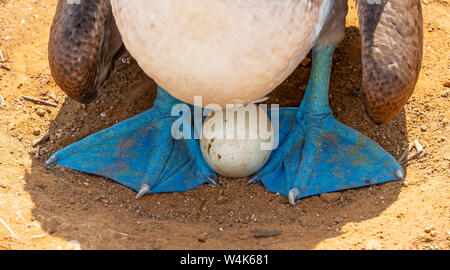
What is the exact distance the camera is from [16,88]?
471cm

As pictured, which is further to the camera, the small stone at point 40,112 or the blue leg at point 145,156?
the small stone at point 40,112

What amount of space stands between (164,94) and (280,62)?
52.4 inches

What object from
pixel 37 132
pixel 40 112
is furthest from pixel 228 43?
pixel 40 112

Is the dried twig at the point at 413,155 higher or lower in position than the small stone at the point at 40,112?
higher

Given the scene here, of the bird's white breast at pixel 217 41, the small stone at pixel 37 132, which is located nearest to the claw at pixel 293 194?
the bird's white breast at pixel 217 41

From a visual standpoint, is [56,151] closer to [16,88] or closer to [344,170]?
[16,88]

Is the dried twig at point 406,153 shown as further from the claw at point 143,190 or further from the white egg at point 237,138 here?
the claw at point 143,190

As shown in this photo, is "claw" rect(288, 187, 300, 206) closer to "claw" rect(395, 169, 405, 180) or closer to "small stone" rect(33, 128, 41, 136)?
"claw" rect(395, 169, 405, 180)

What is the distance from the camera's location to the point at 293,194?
373 centimetres

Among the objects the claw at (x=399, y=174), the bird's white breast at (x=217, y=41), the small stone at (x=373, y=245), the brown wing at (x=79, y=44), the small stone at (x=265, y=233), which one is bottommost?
the small stone at (x=265, y=233)

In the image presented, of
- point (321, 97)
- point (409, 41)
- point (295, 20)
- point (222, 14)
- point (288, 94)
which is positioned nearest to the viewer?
point (222, 14)

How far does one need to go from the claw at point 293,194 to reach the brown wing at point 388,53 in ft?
2.14

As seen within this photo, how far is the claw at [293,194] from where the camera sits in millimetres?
3703

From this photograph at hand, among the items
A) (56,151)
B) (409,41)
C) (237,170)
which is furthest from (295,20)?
(56,151)
